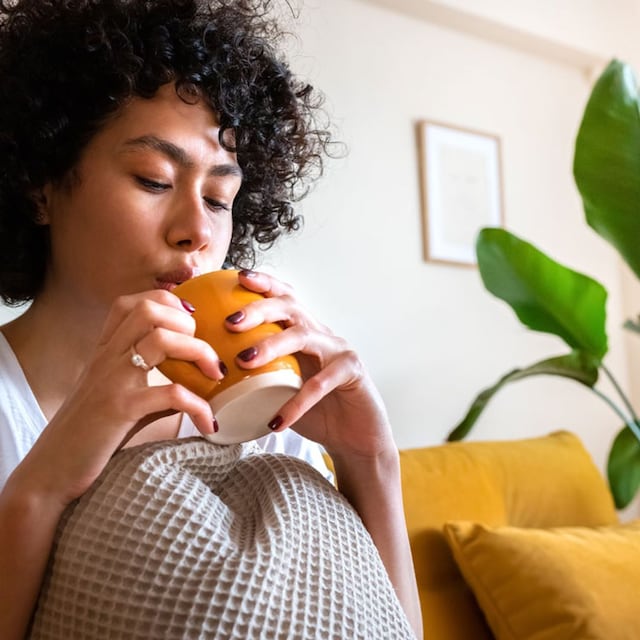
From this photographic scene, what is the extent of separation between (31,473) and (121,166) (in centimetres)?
37

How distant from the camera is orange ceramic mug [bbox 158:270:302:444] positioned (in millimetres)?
636

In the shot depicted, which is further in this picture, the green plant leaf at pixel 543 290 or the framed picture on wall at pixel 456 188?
the framed picture on wall at pixel 456 188

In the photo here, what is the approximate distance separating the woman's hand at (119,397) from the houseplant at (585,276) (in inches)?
54.5

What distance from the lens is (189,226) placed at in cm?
86

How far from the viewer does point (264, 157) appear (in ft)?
3.69

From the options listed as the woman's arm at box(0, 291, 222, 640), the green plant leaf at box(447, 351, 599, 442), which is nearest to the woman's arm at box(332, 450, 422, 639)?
the woman's arm at box(0, 291, 222, 640)

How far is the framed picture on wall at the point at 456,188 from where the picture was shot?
2.33m

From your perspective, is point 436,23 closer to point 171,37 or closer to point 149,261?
point 171,37

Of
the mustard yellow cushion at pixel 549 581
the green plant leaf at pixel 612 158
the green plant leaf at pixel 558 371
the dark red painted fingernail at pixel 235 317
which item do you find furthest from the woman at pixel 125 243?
the green plant leaf at pixel 558 371

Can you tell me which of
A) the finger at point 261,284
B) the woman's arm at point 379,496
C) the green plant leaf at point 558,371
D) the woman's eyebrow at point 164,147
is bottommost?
the green plant leaf at point 558,371

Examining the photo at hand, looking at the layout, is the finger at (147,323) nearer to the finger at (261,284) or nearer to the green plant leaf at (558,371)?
the finger at (261,284)

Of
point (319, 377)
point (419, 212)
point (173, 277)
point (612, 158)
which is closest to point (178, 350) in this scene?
point (319, 377)

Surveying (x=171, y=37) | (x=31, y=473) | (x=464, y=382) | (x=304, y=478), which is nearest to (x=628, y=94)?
(x=464, y=382)

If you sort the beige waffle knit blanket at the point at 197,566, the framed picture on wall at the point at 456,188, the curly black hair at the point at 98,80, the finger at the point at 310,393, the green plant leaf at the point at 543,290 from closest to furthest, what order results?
the beige waffle knit blanket at the point at 197,566
the finger at the point at 310,393
the curly black hair at the point at 98,80
the green plant leaf at the point at 543,290
the framed picture on wall at the point at 456,188
